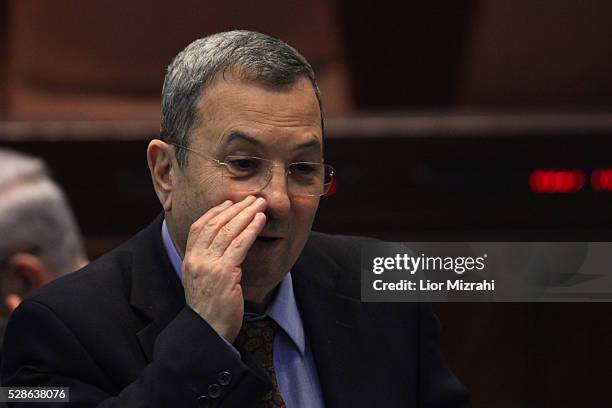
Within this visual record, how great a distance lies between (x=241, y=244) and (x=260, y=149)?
58 mm

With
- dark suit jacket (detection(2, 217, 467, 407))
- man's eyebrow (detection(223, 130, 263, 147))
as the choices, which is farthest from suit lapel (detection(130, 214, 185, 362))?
man's eyebrow (detection(223, 130, 263, 147))

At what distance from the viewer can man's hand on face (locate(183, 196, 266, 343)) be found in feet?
1.84

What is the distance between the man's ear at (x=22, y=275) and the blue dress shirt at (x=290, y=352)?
0.52ft

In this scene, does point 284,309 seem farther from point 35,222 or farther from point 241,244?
point 35,222

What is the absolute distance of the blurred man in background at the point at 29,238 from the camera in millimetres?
771

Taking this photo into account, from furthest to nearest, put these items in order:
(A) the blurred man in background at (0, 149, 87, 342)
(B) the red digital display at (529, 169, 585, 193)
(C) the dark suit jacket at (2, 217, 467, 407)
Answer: (B) the red digital display at (529, 169, 585, 193), (A) the blurred man in background at (0, 149, 87, 342), (C) the dark suit jacket at (2, 217, 467, 407)

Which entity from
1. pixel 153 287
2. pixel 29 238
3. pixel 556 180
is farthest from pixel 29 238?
pixel 556 180

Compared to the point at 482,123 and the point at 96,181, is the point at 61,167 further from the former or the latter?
the point at 482,123

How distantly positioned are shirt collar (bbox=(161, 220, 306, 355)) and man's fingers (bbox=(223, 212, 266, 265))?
3.3 inches

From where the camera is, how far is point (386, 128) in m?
1.17

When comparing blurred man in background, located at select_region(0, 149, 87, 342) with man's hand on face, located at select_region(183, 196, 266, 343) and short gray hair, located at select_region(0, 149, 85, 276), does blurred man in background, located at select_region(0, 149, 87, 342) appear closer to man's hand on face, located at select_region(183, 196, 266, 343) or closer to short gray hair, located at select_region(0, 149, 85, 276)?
short gray hair, located at select_region(0, 149, 85, 276)

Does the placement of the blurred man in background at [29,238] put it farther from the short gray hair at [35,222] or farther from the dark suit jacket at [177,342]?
the dark suit jacket at [177,342]

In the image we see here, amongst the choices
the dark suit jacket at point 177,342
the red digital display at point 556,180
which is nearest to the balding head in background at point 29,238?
the dark suit jacket at point 177,342

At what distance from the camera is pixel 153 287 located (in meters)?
0.63
